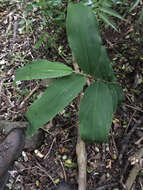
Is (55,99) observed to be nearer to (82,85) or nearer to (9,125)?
(82,85)

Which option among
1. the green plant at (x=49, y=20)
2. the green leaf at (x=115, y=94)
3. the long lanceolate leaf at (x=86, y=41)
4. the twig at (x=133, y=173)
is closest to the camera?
the long lanceolate leaf at (x=86, y=41)

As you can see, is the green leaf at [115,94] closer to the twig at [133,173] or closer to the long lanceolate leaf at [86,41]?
the long lanceolate leaf at [86,41]

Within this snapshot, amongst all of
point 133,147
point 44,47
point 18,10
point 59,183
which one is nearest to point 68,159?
point 59,183

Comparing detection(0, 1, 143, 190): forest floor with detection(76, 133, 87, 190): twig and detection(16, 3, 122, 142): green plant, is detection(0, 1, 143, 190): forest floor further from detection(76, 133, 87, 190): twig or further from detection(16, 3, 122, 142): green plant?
detection(16, 3, 122, 142): green plant

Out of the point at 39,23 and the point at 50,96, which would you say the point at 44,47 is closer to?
the point at 39,23

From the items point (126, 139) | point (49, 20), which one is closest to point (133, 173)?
point (126, 139)

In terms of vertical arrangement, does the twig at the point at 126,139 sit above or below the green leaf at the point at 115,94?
below

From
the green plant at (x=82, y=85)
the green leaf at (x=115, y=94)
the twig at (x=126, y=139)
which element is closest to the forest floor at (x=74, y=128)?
the twig at (x=126, y=139)
